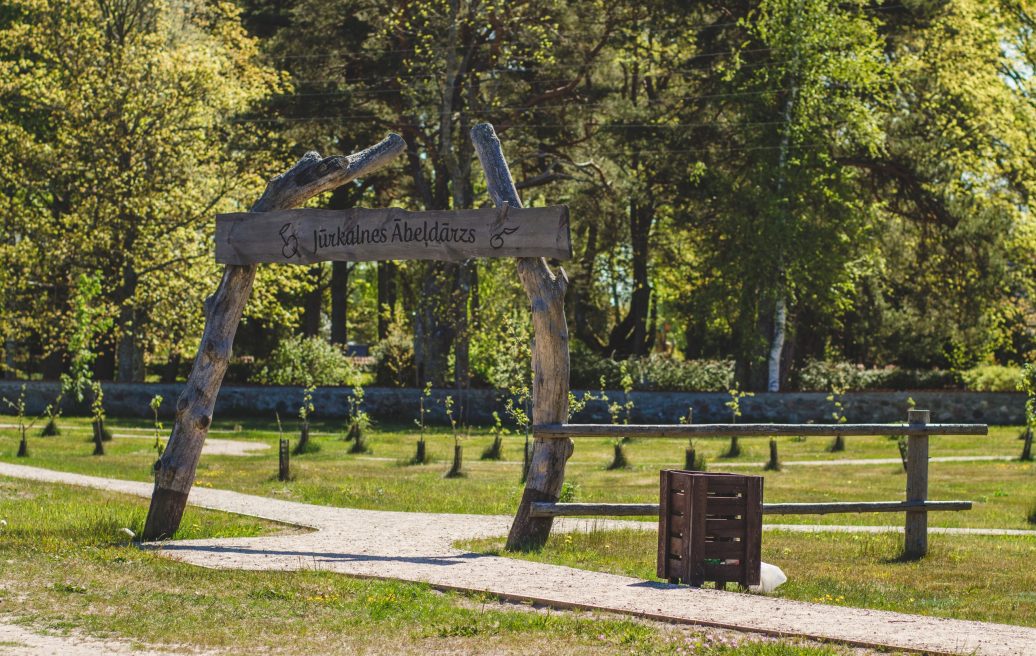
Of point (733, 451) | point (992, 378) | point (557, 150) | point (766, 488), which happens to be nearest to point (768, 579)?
point (766, 488)

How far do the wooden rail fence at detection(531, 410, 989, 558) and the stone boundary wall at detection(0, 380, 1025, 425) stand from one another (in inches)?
815

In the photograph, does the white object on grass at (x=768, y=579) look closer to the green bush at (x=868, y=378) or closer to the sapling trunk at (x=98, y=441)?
the sapling trunk at (x=98, y=441)

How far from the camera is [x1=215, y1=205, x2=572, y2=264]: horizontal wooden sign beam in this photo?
1256cm

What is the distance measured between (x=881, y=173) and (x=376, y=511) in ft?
85.3

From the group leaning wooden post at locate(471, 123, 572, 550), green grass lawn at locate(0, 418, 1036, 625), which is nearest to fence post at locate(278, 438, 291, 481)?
green grass lawn at locate(0, 418, 1036, 625)

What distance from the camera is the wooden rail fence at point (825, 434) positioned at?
12.3 metres

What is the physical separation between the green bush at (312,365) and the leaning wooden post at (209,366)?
24333 mm

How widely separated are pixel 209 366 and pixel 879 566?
22.0 ft

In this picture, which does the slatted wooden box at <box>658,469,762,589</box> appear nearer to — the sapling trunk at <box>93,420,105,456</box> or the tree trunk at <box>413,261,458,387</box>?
the sapling trunk at <box>93,420,105,456</box>

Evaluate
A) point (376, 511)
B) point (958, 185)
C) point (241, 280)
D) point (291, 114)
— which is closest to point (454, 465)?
point (376, 511)

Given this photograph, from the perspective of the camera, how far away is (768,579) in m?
10.8

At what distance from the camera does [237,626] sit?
8891 millimetres

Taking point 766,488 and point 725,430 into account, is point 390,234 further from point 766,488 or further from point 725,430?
point 766,488

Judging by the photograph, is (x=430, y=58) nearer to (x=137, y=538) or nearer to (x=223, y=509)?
(x=223, y=509)
